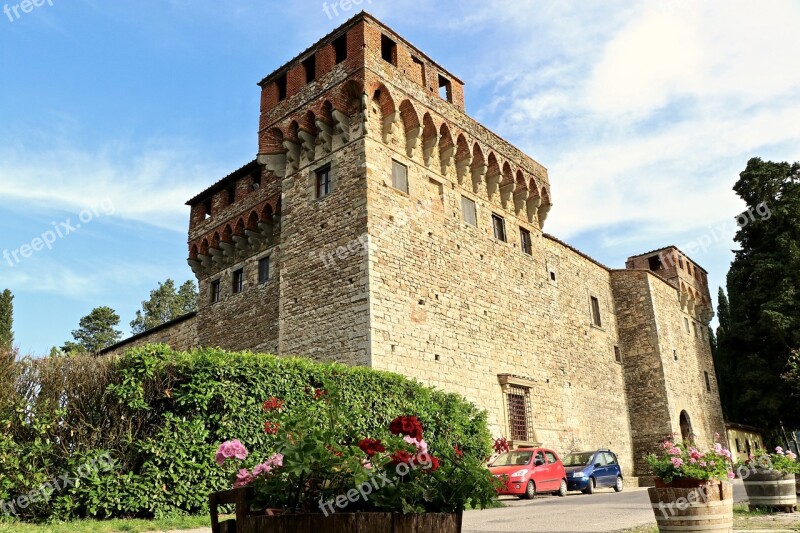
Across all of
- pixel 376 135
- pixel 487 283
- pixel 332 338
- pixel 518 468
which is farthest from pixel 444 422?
pixel 376 135

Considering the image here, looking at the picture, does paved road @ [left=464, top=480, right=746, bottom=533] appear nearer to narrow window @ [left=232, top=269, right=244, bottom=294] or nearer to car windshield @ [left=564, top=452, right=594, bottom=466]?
car windshield @ [left=564, top=452, right=594, bottom=466]

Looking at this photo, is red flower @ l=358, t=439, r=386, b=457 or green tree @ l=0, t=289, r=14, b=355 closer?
red flower @ l=358, t=439, r=386, b=457

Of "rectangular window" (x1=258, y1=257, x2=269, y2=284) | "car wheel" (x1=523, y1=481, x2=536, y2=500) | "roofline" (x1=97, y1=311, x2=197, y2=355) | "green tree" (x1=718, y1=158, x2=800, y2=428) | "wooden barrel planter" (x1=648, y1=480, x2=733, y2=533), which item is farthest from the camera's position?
"green tree" (x1=718, y1=158, x2=800, y2=428)

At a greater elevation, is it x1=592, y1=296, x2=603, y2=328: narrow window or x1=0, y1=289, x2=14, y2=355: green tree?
x1=0, y1=289, x2=14, y2=355: green tree

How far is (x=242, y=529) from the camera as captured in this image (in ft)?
9.70

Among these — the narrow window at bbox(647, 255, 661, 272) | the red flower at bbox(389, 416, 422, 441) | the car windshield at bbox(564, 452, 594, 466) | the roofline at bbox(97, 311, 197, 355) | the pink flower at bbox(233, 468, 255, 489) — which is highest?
the narrow window at bbox(647, 255, 661, 272)

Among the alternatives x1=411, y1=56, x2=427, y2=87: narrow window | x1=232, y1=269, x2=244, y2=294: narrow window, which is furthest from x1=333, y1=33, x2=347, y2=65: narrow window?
x1=232, y1=269, x2=244, y2=294: narrow window

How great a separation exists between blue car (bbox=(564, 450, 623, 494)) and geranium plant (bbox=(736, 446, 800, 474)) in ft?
26.0

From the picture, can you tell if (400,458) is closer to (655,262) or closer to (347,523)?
(347,523)

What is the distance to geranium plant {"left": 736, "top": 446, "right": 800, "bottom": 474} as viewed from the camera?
8.80 metres

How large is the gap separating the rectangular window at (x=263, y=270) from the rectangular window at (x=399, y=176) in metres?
5.56

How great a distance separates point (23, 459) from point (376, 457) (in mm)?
7331

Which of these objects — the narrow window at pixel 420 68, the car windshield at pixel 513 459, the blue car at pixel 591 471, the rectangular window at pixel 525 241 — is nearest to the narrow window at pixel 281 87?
the narrow window at pixel 420 68

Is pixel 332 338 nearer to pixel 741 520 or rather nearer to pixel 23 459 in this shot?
pixel 23 459
